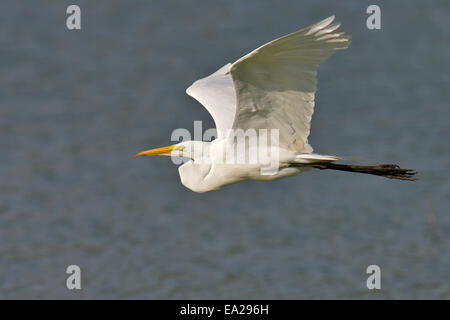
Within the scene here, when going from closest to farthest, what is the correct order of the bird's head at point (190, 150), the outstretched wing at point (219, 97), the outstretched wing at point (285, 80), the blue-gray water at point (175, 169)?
the outstretched wing at point (285, 80), the bird's head at point (190, 150), the outstretched wing at point (219, 97), the blue-gray water at point (175, 169)

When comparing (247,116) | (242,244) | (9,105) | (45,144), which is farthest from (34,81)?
(247,116)

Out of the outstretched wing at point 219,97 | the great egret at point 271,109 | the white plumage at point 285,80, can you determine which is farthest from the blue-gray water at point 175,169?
the white plumage at point 285,80

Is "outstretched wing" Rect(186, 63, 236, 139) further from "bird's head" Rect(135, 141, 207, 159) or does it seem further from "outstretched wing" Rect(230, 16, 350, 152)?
"outstretched wing" Rect(230, 16, 350, 152)

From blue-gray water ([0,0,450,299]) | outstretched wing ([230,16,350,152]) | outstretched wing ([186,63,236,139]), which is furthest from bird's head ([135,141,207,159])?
blue-gray water ([0,0,450,299])

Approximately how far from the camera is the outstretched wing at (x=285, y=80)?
510 centimetres

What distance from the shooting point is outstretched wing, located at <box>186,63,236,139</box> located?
22.4 feet

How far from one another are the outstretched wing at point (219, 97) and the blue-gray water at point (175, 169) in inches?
110

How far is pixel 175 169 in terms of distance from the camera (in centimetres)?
1176

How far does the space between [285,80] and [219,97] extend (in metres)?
1.74

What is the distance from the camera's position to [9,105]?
13.0m

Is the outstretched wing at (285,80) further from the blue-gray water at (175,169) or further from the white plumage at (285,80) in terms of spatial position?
the blue-gray water at (175,169)

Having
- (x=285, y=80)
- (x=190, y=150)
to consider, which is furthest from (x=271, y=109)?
(x=190, y=150)

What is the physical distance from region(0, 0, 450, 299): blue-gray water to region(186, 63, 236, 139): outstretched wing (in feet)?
9.13

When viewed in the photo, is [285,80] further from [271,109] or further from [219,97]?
[219,97]
